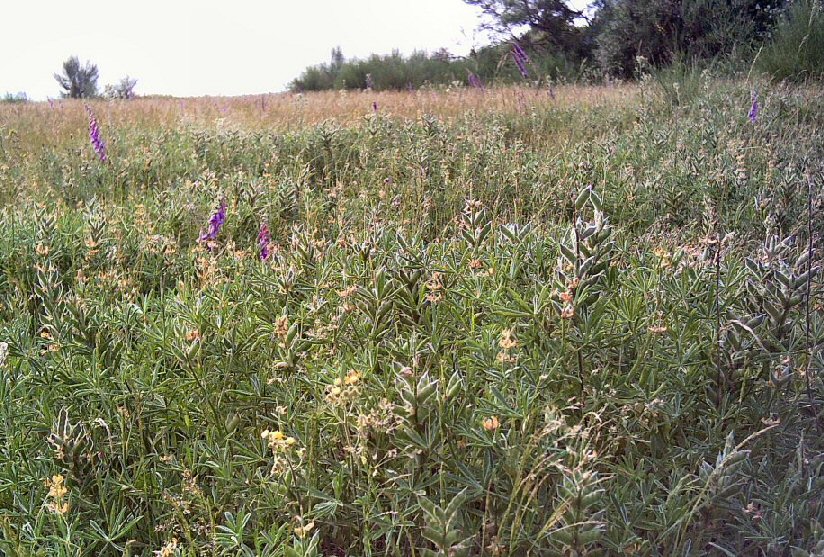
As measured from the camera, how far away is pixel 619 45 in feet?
50.0

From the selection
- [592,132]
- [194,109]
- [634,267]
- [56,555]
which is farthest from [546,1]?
[56,555]

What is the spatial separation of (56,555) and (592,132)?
5.85 meters

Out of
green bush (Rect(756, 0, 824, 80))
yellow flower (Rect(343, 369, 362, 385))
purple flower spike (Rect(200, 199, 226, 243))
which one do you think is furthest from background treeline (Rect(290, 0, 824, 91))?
yellow flower (Rect(343, 369, 362, 385))

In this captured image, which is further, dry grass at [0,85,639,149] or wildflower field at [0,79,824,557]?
dry grass at [0,85,639,149]

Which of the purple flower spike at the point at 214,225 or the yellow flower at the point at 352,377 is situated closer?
the yellow flower at the point at 352,377

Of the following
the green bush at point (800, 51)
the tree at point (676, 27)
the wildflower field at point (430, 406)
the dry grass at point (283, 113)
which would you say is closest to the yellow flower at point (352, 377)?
the wildflower field at point (430, 406)

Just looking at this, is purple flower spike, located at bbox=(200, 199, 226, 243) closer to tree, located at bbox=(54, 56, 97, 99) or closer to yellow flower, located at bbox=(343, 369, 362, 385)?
yellow flower, located at bbox=(343, 369, 362, 385)

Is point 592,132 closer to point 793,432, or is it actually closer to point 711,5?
point 793,432

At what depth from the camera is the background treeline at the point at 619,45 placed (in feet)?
28.6

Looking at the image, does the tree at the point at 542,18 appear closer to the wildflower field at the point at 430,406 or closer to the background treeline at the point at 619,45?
the background treeline at the point at 619,45

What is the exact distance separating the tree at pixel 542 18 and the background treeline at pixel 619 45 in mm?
29

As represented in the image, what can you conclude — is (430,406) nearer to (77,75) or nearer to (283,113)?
(283,113)

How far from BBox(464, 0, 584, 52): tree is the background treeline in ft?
0.10

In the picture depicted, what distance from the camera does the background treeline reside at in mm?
8727
